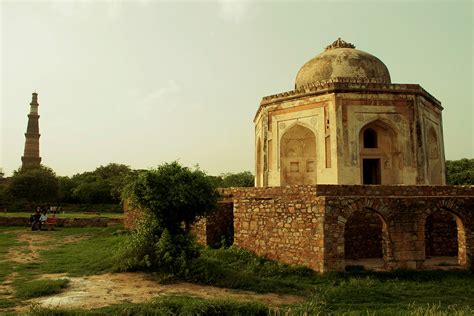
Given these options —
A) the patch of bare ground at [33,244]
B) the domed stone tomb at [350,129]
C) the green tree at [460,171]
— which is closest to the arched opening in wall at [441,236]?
the domed stone tomb at [350,129]

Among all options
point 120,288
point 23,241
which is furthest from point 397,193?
point 23,241

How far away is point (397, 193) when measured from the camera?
32.1ft

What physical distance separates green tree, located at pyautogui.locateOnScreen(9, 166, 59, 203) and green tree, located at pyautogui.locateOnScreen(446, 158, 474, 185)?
33.4 m

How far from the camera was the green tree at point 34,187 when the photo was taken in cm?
3388

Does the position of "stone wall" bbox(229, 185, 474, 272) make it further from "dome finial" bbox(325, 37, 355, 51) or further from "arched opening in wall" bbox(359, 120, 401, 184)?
"dome finial" bbox(325, 37, 355, 51)

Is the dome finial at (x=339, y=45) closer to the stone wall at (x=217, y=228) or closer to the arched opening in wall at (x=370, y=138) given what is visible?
the arched opening in wall at (x=370, y=138)

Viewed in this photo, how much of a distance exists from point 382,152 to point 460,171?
22.9 meters

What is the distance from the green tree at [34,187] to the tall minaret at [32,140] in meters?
13.8

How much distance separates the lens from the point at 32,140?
48.9 m

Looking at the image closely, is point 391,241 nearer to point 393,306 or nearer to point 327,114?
point 393,306

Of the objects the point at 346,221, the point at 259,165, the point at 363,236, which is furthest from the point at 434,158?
the point at 346,221

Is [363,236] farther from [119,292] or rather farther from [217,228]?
[119,292]

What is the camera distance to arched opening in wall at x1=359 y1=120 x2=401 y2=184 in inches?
546

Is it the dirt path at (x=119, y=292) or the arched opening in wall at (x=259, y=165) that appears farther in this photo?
the arched opening in wall at (x=259, y=165)
